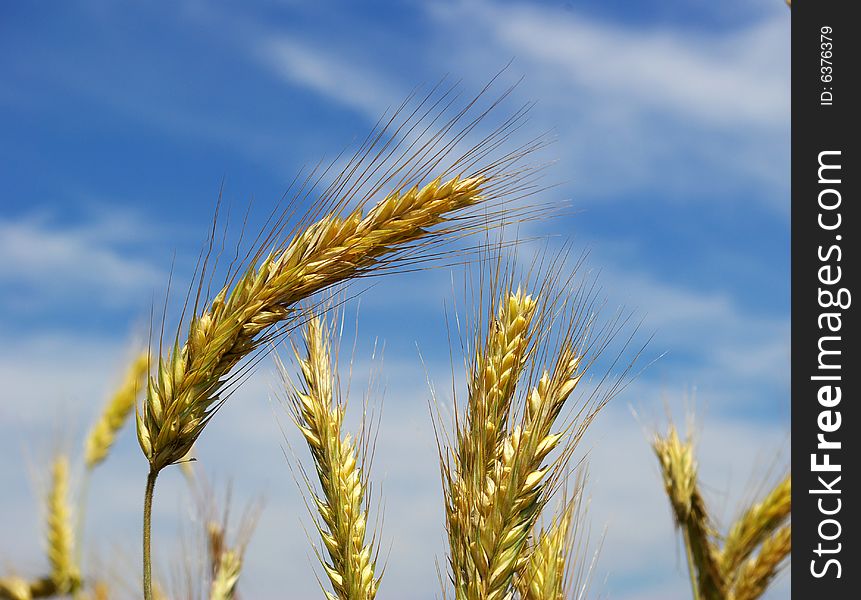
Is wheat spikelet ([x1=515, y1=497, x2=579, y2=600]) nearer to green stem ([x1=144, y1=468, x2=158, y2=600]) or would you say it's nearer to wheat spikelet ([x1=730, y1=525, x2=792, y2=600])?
green stem ([x1=144, y1=468, x2=158, y2=600])

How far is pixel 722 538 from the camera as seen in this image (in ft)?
14.4

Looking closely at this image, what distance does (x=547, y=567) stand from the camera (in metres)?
2.50

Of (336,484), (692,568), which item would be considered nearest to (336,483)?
(336,484)

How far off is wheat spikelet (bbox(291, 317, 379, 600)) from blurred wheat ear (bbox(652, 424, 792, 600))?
6.97 feet

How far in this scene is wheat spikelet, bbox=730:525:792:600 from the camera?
4285mm

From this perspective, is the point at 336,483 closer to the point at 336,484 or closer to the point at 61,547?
the point at 336,484

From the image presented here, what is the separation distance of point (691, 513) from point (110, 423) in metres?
2.80

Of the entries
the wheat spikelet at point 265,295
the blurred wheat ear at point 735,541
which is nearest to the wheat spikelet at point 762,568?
A: the blurred wheat ear at point 735,541
